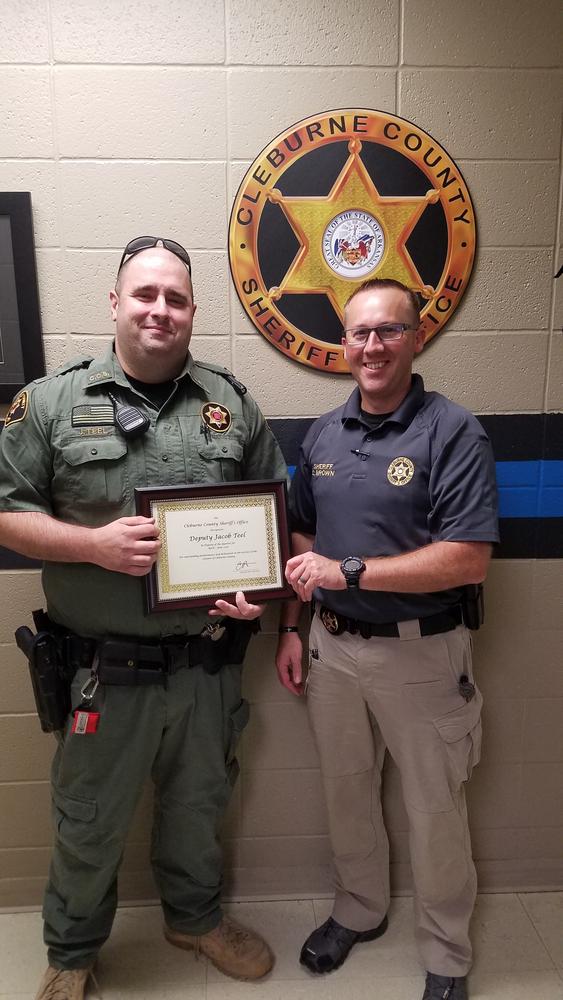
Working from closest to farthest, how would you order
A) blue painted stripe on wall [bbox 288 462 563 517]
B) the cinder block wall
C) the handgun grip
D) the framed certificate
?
the framed certificate < the handgun grip < the cinder block wall < blue painted stripe on wall [bbox 288 462 563 517]

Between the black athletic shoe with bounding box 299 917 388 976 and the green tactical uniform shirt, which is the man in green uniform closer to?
the green tactical uniform shirt

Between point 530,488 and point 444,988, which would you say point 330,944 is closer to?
point 444,988

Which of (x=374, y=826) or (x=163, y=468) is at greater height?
A: (x=163, y=468)

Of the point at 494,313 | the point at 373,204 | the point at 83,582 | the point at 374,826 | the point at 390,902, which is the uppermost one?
the point at 373,204

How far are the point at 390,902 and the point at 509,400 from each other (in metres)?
1.62

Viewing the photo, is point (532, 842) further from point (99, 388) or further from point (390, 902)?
point (99, 388)

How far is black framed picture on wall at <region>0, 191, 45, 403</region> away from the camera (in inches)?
69.7

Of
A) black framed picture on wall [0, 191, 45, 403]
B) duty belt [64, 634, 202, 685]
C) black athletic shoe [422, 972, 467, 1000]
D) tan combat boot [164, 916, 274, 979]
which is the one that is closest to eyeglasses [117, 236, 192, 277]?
black framed picture on wall [0, 191, 45, 403]

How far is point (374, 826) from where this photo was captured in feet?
6.27

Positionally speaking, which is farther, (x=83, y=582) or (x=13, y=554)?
(x=13, y=554)

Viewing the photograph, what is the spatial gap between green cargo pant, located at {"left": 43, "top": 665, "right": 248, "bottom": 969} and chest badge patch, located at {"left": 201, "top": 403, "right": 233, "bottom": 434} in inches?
24.5

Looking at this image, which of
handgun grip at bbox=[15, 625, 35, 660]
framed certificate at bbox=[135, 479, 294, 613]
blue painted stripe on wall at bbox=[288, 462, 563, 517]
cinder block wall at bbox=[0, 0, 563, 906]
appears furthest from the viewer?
blue painted stripe on wall at bbox=[288, 462, 563, 517]

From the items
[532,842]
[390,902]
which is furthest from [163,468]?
[532,842]

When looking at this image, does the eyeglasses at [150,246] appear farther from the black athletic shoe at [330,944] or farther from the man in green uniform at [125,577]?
the black athletic shoe at [330,944]
